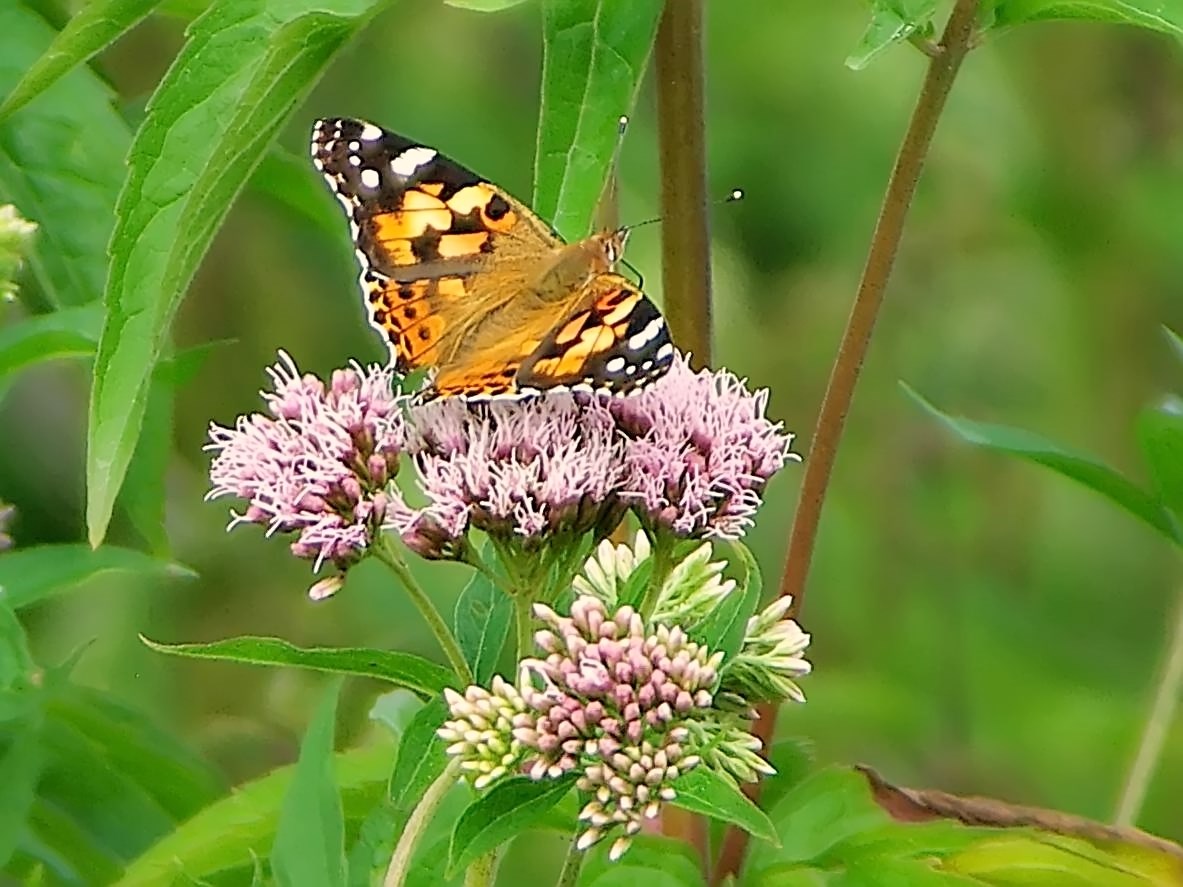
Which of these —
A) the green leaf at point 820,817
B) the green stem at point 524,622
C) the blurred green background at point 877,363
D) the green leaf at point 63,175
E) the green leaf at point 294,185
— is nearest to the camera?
the green stem at point 524,622

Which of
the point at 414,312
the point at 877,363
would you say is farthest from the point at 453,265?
the point at 877,363

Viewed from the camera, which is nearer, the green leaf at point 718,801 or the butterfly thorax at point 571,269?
the green leaf at point 718,801

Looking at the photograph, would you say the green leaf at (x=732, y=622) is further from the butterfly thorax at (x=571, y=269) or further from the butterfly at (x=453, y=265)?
the butterfly thorax at (x=571, y=269)

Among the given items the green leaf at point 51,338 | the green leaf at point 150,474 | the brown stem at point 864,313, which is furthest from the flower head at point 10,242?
the brown stem at point 864,313

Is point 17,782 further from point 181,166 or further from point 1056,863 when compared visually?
point 1056,863

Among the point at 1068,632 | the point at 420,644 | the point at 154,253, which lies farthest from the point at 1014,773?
the point at 154,253
